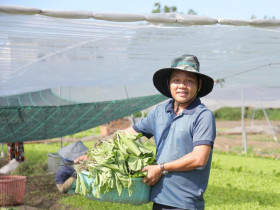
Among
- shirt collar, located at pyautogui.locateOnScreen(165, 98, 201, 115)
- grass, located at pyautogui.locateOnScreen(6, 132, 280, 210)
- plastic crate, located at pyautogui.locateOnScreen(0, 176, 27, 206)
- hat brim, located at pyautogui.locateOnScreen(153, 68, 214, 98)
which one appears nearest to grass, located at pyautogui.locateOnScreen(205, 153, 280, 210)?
grass, located at pyautogui.locateOnScreen(6, 132, 280, 210)

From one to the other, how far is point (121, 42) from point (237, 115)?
31000 millimetres

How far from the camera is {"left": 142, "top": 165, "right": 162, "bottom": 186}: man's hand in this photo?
2.39 meters

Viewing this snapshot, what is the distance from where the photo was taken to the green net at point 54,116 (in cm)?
490

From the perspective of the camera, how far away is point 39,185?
7.05m

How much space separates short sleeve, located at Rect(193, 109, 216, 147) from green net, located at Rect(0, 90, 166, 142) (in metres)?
2.92

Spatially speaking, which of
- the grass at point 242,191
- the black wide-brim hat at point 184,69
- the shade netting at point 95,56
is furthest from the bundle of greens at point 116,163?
the grass at point 242,191

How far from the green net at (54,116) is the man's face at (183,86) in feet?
8.95

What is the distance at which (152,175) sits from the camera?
2.39 m

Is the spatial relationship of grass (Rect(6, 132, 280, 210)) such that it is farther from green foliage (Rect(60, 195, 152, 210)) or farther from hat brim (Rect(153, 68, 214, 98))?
hat brim (Rect(153, 68, 214, 98))

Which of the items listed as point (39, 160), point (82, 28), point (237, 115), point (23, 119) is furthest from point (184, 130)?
point (237, 115)

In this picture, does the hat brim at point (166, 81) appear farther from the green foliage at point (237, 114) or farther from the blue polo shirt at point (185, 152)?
the green foliage at point (237, 114)

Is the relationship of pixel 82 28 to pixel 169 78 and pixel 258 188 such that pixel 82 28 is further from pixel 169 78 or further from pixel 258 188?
pixel 258 188

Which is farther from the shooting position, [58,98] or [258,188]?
[58,98]

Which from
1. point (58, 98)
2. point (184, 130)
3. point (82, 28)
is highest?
point (82, 28)
